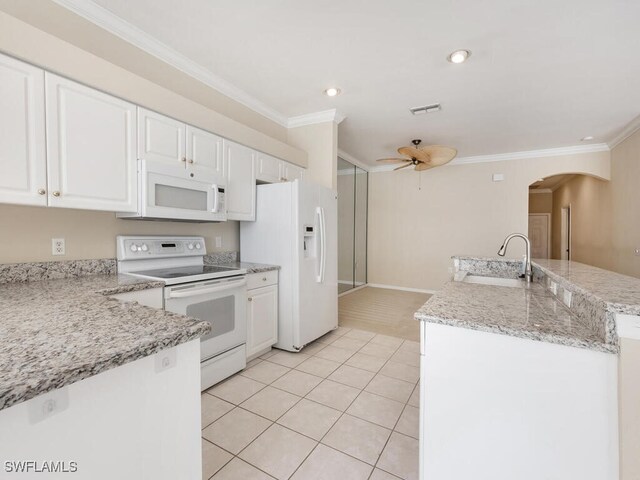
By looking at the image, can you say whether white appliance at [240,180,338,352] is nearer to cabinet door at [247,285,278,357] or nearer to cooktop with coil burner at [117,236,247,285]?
cabinet door at [247,285,278,357]

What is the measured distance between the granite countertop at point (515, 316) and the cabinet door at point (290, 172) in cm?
220

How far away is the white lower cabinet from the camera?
2.61 metres

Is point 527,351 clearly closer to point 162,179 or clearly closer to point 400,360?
point 400,360

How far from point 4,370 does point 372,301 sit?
188 inches

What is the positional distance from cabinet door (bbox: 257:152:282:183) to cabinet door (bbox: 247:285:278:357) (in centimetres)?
110

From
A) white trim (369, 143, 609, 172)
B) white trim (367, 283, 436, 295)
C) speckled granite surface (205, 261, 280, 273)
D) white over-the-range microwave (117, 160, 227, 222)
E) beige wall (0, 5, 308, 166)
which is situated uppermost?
white trim (369, 143, 609, 172)

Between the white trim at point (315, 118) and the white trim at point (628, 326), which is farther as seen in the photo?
the white trim at point (315, 118)

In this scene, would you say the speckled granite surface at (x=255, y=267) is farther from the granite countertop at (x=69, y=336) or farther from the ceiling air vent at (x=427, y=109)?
the ceiling air vent at (x=427, y=109)

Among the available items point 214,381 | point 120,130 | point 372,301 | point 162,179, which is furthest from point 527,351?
point 372,301

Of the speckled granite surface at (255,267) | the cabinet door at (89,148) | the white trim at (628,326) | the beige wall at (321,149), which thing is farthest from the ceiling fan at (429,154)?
the white trim at (628,326)

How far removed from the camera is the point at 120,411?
2.60 feet

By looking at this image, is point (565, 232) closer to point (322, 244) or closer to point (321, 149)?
point (321, 149)

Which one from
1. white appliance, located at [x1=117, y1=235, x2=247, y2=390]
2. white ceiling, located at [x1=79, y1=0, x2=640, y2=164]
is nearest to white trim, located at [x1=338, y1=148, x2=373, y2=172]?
white ceiling, located at [x1=79, y1=0, x2=640, y2=164]

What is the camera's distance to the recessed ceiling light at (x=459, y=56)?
2318 mm
